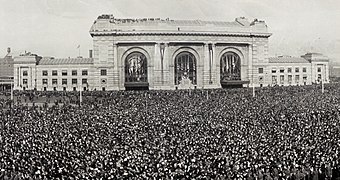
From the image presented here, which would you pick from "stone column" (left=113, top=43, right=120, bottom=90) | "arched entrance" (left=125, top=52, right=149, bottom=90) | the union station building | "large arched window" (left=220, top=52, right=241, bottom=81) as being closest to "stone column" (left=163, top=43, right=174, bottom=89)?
the union station building

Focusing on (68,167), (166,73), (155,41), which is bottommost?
(68,167)

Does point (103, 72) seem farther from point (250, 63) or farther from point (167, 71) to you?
point (250, 63)

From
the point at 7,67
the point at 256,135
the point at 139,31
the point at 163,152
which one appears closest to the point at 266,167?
the point at 163,152

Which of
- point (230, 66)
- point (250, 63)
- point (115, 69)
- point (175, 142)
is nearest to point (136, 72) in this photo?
point (115, 69)

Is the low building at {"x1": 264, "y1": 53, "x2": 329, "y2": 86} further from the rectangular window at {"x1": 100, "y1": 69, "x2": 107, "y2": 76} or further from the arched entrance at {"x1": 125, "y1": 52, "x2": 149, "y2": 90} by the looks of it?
the rectangular window at {"x1": 100, "y1": 69, "x2": 107, "y2": 76}

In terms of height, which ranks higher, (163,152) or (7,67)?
(7,67)

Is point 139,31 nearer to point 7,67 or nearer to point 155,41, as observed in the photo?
point 155,41
